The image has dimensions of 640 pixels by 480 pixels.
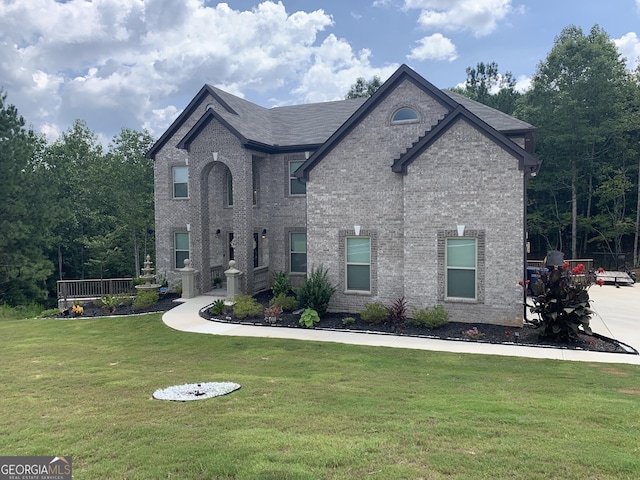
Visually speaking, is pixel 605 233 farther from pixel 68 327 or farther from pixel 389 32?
pixel 68 327

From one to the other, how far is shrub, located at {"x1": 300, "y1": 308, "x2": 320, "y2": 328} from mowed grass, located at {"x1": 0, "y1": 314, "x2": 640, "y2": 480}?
3167 millimetres

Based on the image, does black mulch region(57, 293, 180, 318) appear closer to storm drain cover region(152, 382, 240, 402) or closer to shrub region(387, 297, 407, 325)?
shrub region(387, 297, 407, 325)

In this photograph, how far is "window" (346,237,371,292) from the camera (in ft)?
51.8

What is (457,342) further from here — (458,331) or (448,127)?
(448,127)

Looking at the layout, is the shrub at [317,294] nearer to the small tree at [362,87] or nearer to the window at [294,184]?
the window at [294,184]

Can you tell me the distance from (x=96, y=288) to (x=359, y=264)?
13877mm

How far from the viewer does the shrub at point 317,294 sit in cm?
1530

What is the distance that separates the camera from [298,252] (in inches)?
842

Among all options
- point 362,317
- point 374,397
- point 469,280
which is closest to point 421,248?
point 469,280

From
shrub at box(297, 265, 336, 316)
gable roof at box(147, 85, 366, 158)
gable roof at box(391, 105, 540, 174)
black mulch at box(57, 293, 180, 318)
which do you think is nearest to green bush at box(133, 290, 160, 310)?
black mulch at box(57, 293, 180, 318)

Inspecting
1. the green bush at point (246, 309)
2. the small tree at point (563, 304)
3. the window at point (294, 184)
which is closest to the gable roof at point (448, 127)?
the small tree at point (563, 304)

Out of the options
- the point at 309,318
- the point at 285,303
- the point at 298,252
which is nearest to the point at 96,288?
the point at 298,252

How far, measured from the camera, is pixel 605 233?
31172 mm

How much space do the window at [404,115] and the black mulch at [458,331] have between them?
6.86 meters
